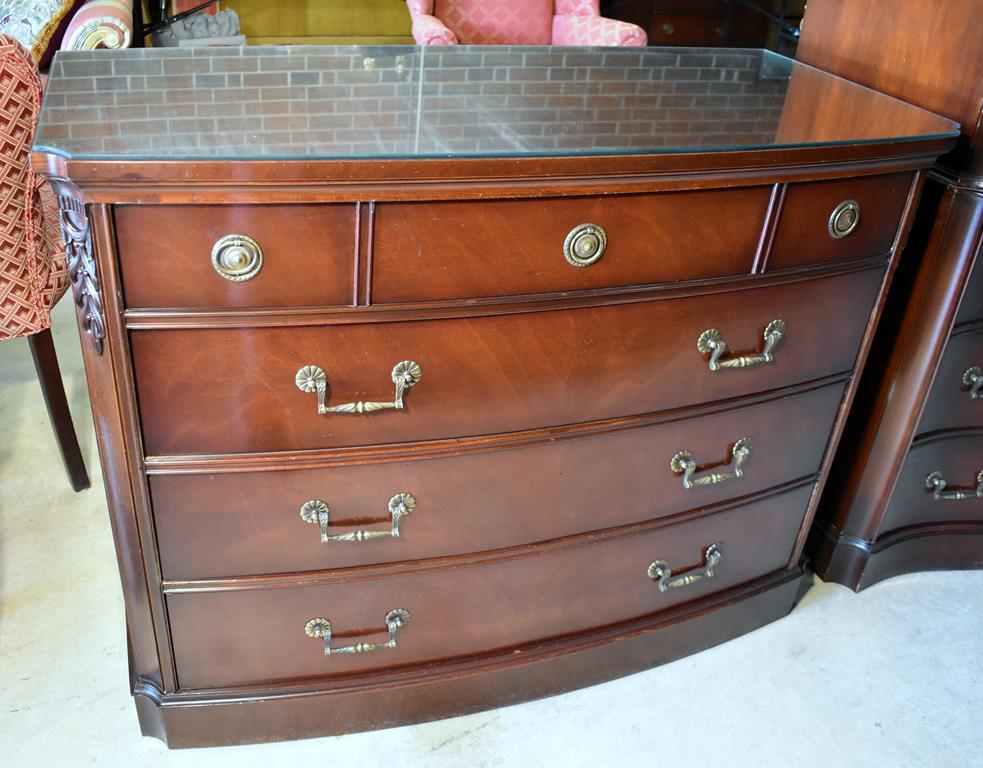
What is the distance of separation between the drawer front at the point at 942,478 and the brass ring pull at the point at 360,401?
1122 mm

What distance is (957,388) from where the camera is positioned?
1785 mm

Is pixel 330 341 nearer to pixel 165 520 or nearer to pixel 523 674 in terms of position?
pixel 165 520

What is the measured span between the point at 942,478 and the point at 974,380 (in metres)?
0.24

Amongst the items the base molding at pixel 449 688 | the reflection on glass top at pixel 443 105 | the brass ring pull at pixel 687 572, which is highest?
the reflection on glass top at pixel 443 105

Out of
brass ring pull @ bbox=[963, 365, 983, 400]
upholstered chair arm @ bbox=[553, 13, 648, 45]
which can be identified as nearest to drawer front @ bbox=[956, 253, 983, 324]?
brass ring pull @ bbox=[963, 365, 983, 400]

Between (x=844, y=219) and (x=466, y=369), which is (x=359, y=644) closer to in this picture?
(x=466, y=369)

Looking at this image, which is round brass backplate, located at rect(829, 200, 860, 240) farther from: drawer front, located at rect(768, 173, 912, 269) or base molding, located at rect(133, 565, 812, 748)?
base molding, located at rect(133, 565, 812, 748)

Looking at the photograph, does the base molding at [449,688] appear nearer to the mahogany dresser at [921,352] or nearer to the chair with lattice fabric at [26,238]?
the mahogany dresser at [921,352]

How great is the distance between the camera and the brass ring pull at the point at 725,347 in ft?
4.57

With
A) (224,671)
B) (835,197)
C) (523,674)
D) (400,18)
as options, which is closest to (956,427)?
(835,197)

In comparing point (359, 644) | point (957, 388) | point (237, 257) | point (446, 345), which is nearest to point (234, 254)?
point (237, 257)

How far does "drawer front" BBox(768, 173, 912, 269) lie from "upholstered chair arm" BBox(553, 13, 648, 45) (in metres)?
2.09

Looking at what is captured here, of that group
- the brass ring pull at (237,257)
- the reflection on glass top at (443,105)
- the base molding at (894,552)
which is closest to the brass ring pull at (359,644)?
the brass ring pull at (237,257)

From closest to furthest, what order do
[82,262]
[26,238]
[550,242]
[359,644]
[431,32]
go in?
[82,262] → [550,242] → [359,644] → [26,238] → [431,32]
